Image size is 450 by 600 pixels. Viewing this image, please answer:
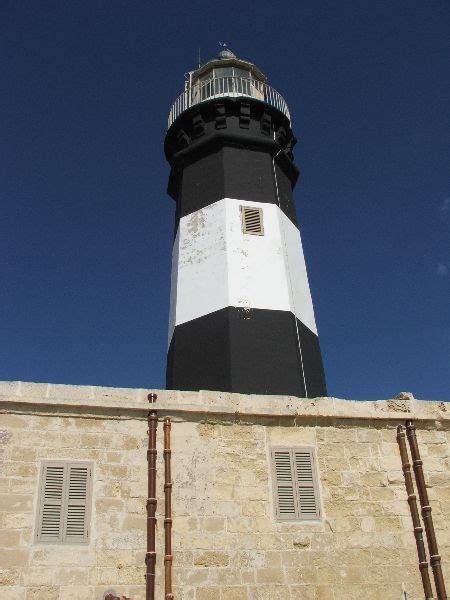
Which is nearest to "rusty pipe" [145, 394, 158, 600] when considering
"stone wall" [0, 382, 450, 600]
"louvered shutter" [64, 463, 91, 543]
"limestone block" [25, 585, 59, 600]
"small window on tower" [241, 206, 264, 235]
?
"stone wall" [0, 382, 450, 600]

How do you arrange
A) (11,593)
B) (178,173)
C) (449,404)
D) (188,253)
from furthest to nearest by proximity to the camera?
(178,173), (188,253), (449,404), (11,593)

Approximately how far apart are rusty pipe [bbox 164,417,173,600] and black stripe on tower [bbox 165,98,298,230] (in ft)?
26.8

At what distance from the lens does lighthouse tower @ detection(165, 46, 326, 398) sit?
12.2 metres

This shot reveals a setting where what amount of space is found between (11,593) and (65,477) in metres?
1.37

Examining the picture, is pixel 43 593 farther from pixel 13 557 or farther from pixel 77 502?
pixel 77 502

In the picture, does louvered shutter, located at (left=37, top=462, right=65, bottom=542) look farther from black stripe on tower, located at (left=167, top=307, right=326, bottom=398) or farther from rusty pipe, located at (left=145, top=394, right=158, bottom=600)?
black stripe on tower, located at (left=167, top=307, right=326, bottom=398)

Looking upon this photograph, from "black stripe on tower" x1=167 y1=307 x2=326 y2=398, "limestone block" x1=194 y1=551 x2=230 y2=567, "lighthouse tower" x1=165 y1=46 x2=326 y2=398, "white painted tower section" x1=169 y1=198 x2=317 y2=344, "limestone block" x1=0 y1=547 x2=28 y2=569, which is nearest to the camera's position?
"limestone block" x1=0 y1=547 x2=28 y2=569

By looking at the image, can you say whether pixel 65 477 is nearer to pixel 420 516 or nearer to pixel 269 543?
pixel 269 543

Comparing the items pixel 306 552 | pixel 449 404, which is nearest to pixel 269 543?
pixel 306 552

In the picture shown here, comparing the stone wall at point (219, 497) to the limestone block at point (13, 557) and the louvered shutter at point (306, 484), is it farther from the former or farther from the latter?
the louvered shutter at point (306, 484)

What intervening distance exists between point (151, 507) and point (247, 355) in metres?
5.21

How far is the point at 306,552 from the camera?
7.49 m

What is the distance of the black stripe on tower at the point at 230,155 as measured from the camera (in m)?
14.9

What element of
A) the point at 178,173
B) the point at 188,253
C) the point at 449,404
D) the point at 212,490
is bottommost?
the point at 212,490
